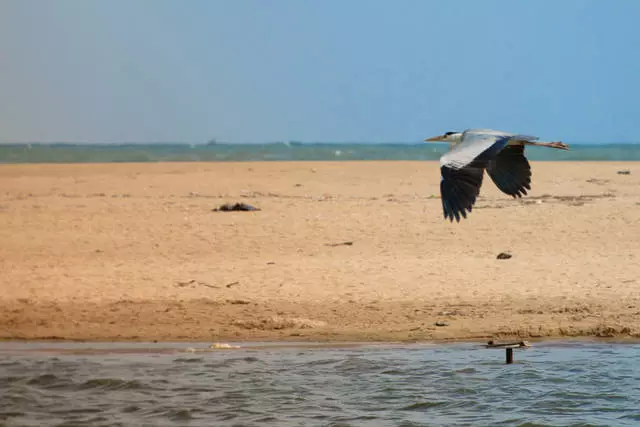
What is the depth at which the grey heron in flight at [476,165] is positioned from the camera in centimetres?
764

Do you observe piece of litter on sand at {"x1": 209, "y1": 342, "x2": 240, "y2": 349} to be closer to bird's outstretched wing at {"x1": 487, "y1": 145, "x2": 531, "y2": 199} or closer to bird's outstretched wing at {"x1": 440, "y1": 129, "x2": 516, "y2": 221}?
bird's outstretched wing at {"x1": 487, "y1": 145, "x2": 531, "y2": 199}

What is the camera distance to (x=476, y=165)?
790cm

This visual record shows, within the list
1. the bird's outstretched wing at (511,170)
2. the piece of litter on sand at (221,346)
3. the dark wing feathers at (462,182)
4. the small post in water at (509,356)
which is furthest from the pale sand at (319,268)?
the dark wing feathers at (462,182)

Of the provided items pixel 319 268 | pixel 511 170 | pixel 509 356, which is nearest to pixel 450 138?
pixel 511 170

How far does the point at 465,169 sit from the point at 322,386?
7.46ft

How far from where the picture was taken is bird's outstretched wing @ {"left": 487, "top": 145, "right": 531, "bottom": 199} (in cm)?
854

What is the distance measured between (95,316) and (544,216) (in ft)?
24.8

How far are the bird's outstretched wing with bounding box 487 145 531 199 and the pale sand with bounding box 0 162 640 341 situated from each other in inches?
89.0

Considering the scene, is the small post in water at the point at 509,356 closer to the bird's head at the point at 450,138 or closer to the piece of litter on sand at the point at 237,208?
the bird's head at the point at 450,138

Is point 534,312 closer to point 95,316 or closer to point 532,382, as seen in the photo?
point 532,382

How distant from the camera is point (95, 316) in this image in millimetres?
11211

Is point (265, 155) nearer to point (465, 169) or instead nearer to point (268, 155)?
point (268, 155)

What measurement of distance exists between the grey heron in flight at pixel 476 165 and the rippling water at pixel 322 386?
1.63 metres

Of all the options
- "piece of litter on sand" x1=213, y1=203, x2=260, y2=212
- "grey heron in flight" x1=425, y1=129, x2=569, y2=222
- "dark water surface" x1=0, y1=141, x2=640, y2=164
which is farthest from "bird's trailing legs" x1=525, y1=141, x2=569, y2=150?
"dark water surface" x1=0, y1=141, x2=640, y2=164
